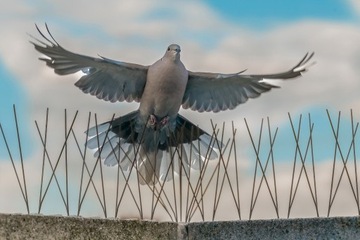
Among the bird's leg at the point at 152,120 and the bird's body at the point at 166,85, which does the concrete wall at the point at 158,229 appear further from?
the bird's leg at the point at 152,120

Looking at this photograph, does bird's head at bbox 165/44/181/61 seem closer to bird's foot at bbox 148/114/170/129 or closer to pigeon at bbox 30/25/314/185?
pigeon at bbox 30/25/314/185

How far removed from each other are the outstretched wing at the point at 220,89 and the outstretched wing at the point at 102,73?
1.67 ft

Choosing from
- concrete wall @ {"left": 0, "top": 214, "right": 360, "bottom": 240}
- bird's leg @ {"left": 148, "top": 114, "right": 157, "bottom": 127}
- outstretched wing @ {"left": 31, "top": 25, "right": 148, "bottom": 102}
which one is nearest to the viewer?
concrete wall @ {"left": 0, "top": 214, "right": 360, "bottom": 240}

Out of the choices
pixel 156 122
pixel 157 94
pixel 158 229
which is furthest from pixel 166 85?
pixel 158 229

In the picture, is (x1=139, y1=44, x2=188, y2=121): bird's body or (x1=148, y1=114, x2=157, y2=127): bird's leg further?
(x1=148, y1=114, x2=157, y2=127): bird's leg

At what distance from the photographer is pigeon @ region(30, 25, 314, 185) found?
764cm

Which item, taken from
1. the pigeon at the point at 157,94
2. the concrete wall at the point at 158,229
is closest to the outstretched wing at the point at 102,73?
the pigeon at the point at 157,94

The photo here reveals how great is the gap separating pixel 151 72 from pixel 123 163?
110cm

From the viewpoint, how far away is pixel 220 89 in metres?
8.23

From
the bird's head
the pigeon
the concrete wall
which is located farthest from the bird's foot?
the concrete wall

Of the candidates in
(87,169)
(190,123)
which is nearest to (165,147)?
(190,123)

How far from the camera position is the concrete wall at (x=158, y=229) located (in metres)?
5.18

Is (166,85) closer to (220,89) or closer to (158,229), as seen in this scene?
(220,89)

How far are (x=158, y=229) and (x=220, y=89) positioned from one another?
120 inches
